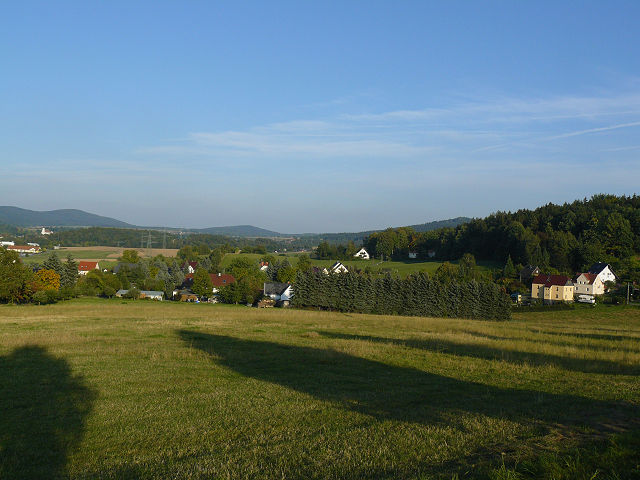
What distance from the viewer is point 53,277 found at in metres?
70.8

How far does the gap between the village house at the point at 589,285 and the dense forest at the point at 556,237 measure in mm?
11527

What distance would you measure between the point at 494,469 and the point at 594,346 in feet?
68.7

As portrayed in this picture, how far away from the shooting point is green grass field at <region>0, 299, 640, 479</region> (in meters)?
6.99

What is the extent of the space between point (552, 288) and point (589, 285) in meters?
7.96

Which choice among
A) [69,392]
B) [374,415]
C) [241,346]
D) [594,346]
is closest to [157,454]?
[374,415]

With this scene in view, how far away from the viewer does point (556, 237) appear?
113750 millimetres

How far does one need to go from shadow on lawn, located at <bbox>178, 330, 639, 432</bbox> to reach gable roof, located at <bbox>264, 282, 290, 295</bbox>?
7495 centimetres

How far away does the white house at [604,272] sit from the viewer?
95562mm

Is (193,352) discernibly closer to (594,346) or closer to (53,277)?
(594,346)

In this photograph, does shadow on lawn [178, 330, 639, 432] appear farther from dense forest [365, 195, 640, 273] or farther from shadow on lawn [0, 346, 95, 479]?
dense forest [365, 195, 640, 273]

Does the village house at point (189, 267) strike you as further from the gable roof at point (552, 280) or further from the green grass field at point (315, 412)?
the green grass field at point (315, 412)

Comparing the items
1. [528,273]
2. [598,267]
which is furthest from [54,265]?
[598,267]

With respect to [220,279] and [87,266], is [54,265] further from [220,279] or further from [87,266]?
[87,266]

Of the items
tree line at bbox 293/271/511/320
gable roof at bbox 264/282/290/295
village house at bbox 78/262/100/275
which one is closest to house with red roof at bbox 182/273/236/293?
gable roof at bbox 264/282/290/295
